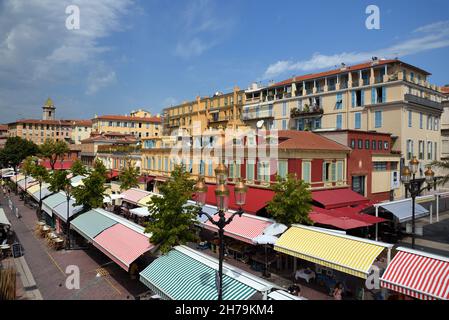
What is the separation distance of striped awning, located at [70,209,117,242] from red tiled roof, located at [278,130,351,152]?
1283 cm

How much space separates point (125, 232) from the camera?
17797 mm

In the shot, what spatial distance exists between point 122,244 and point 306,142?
1569 centimetres

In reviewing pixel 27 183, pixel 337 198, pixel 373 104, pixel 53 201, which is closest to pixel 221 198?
pixel 337 198

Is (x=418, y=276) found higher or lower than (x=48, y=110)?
lower

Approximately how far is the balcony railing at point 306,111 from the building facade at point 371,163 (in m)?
11.7

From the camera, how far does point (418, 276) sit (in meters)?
11.9

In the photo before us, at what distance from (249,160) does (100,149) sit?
3988cm

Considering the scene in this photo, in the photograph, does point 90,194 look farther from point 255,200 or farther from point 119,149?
point 119,149

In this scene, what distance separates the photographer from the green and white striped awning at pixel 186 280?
422 inches

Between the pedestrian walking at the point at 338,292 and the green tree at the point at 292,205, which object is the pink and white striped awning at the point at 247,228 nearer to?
the green tree at the point at 292,205

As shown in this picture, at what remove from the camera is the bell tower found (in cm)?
12544

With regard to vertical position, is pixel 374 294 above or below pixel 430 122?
below

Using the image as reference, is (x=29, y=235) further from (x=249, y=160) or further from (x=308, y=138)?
(x=308, y=138)
